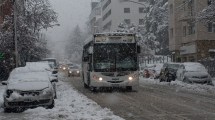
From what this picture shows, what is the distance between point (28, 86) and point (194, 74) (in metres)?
20.7

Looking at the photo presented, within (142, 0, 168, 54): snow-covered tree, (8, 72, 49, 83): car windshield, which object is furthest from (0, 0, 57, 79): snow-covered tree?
(142, 0, 168, 54): snow-covered tree

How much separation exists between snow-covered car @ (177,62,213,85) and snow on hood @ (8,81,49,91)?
1990cm

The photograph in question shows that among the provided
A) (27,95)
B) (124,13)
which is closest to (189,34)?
(27,95)

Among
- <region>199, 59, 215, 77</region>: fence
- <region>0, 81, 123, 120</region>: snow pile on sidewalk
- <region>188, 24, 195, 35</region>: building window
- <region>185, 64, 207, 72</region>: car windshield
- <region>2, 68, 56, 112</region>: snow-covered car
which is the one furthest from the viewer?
<region>188, 24, 195, 35</region>: building window

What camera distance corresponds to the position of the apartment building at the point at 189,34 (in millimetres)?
57219

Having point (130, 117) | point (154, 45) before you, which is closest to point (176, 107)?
point (130, 117)

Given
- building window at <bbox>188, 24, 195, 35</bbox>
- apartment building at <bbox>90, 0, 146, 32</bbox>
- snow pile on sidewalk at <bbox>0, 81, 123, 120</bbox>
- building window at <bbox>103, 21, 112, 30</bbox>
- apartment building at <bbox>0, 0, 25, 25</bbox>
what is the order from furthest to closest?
1. building window at <bbox>103, 21, 112, 30</bbox>
2. apartment building at <bbox>90, 0, 146, 32</bbox>
3. building window at <bbox>188, 24, 195, 35</bbox>
4. apartment building at <bbox>0, 0, 25, 25</bbox>
5. snow pile on sidewalk at <bbox>0, 81, 123, 120</bbox>

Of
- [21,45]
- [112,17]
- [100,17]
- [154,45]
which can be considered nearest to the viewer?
[21,45]

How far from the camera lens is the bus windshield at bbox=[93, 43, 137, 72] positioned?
2833 centimetres

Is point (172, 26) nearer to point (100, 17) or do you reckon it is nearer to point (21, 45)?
point (21, 45)

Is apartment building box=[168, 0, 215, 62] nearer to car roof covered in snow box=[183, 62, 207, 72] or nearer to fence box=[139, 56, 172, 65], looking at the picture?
fence box=[139, 56, 172, 65]

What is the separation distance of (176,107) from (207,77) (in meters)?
18.9

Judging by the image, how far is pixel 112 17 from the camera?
122 m

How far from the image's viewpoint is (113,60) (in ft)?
93.2
